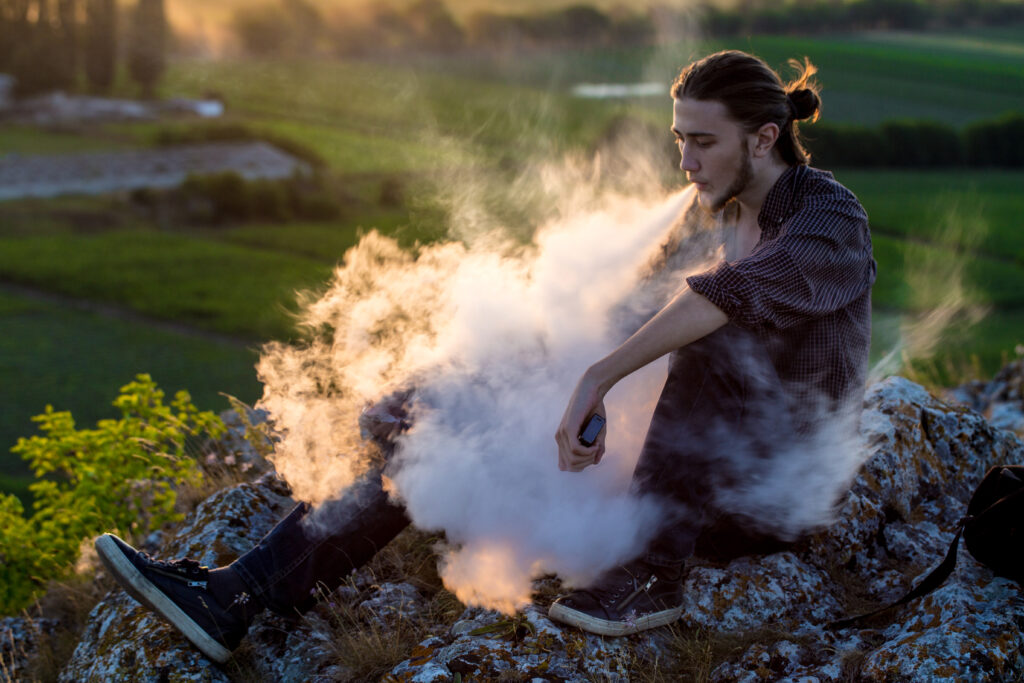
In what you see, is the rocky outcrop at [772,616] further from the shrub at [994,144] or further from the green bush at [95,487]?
the shrub at [994,144]

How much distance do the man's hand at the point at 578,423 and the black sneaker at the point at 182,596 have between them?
4.00 ft

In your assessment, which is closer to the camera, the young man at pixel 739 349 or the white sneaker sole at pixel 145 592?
the young man at pixel 739 349

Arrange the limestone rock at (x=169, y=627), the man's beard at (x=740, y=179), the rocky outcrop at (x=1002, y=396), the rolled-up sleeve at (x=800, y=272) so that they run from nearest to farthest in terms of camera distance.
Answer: the rolled-up sleeve at (x=800, y=272), the man's beard at (x=740, y=179), the limestone rock at (x=169, y=627), the rocky outcrop at (x=1002, y=396)

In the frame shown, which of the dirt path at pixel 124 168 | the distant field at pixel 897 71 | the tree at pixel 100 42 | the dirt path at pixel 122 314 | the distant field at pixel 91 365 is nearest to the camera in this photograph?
the distant field at pixel 91 365

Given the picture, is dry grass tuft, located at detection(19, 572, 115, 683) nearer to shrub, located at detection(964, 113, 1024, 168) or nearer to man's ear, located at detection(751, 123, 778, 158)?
man's ear, located at detection(751, 123, 778, 158)

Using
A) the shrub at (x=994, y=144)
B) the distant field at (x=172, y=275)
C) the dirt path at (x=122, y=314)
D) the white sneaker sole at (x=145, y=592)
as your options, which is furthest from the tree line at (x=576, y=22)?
the dirt path at (x=122, y=314)

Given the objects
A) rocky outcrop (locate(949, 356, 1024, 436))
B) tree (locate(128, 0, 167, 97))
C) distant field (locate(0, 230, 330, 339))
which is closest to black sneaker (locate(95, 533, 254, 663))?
rocky outcrop (locate(949, 356, 1024, 436))

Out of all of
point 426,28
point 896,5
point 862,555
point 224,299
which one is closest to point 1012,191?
point 896,5

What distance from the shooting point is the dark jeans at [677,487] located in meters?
2.48

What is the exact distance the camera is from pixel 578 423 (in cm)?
→ 230

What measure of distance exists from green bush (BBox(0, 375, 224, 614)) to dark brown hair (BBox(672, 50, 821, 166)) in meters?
3.40

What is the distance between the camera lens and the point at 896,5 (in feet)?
84.1

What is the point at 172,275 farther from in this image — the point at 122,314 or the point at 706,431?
the point at 706,431

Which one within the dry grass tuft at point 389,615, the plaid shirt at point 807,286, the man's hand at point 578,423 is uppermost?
the plaid shirt at point 807,286
